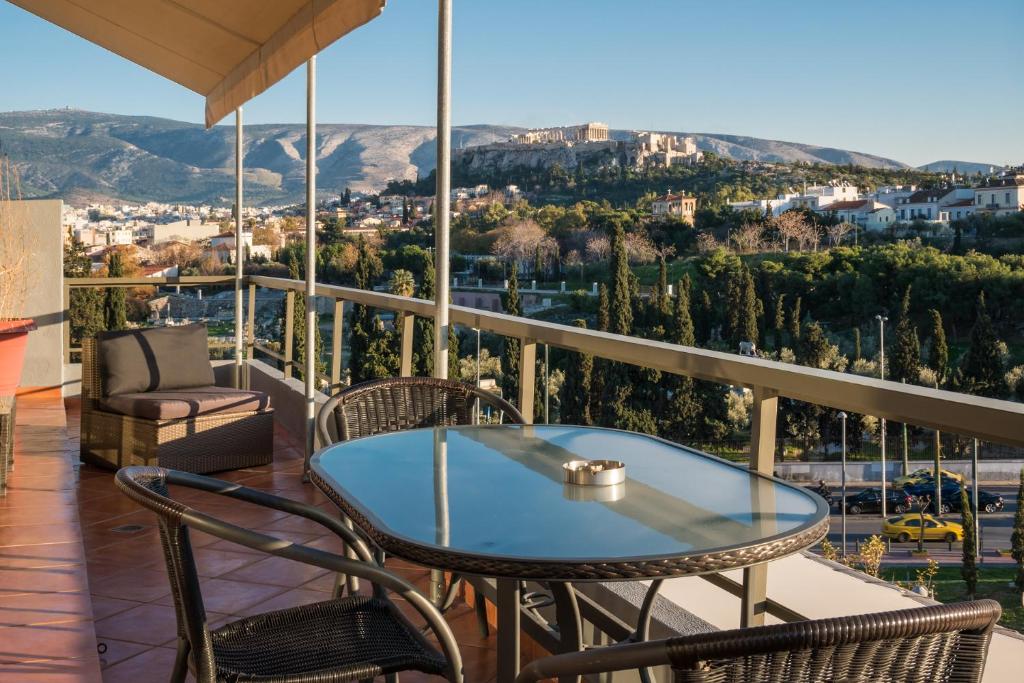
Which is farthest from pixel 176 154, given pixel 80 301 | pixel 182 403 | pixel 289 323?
pixel 182 403

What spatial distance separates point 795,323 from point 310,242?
2577 cm

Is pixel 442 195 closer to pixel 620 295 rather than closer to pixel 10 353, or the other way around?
pixel 10 353

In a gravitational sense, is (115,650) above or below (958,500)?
below

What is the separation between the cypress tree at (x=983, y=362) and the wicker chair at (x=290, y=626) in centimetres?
1264

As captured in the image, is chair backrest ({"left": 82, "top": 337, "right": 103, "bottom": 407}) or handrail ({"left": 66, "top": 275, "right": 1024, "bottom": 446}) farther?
chair backrest ({"left": 82, "top": 337, "right": 103, "bottom": 407})

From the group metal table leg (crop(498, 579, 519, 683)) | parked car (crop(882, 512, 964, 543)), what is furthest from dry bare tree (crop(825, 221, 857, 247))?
metal table leg (crop(498, 579, 519, 683))

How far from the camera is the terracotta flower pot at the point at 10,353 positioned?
5.39 metres

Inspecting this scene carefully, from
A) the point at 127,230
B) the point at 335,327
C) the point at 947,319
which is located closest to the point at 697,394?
the point at 335,327

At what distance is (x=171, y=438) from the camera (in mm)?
5137

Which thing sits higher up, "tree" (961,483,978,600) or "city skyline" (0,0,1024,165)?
"city skyline" (0,0,1024,165)

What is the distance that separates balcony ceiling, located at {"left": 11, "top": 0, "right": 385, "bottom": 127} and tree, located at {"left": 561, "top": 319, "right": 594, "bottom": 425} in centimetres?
129

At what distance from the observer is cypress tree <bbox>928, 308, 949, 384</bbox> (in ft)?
46.3

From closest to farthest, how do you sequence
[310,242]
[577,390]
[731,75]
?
[577,390]
[310,242]
[731,75]

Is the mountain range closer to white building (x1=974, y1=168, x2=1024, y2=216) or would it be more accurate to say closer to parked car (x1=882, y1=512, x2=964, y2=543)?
white building (x1=974, y1=168, x2=1024, y2=216)
